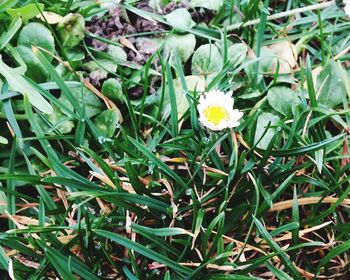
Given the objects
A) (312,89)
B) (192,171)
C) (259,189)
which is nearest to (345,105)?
(312,89)

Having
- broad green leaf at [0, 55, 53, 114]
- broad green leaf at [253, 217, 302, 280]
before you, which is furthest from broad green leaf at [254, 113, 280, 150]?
broad green leaf at [0, 55, 53, 114]

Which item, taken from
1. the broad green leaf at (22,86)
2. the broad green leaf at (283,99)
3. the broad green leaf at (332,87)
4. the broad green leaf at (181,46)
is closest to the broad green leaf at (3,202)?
the broad green leaf at (22,86)

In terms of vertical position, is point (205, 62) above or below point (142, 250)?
above

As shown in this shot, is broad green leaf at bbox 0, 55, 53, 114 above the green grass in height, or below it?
above

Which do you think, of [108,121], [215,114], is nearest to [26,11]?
[108,121]

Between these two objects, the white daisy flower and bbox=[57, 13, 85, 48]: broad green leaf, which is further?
bbox=[57, 13, 85, 48]: broad green leaf

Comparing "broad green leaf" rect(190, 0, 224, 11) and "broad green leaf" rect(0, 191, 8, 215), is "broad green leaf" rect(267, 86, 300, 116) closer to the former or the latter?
"broad green leaf" rect(190, 0, 224, 11)

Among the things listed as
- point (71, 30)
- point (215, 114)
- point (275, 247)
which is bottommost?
point (275, 247)

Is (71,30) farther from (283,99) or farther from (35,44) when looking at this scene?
(283,99)
